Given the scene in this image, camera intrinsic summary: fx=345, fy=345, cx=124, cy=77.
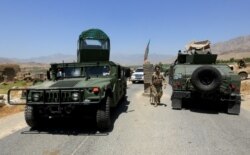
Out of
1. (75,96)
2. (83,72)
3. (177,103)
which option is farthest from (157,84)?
(75,96)

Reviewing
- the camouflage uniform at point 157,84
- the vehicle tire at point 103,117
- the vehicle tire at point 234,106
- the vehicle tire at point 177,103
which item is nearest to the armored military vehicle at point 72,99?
the vehicle tire at point 103,117

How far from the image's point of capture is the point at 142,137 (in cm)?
798

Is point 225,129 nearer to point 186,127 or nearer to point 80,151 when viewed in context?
point 186,127

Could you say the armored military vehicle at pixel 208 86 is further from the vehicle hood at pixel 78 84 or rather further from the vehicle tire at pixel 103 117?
the vehicle tire at pixel 103 117

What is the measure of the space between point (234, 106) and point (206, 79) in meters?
1.31

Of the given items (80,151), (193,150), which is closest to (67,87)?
(80,151)

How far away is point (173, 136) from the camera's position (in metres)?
8.07

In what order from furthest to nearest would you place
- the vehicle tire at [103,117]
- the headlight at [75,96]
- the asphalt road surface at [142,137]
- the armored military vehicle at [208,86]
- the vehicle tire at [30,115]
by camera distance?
the armored military vehicle at [208,86], the vehicle tire at [30,115], the vehicle tire at [103,117], the headlight at [75,96], the asphalt road surface at [142,137]

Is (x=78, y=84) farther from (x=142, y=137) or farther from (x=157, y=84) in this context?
(x=157, y=84)

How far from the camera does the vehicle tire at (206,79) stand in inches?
455

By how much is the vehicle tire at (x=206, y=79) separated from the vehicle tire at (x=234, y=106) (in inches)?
31.0

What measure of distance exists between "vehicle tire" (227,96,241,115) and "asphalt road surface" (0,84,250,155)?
0.40 m

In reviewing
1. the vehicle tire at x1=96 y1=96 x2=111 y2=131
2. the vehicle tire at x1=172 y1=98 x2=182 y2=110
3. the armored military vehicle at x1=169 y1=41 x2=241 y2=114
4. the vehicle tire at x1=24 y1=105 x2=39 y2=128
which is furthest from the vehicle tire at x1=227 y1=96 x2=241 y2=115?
the vehicle tire at x1=24 y1=105 x2=39 y2=128

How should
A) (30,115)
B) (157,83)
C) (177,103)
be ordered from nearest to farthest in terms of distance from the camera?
(30,115)
(177,103)
(157,83)
